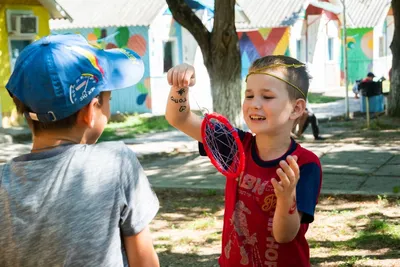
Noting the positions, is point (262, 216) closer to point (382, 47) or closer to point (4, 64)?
point (4, 64)

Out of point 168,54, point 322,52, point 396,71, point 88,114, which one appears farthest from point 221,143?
point 322,52

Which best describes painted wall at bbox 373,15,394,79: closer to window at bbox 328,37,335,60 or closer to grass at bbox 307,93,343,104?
window at bbox 328,37,335,60

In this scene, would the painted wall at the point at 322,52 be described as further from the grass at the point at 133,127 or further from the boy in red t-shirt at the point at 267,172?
the boy in red t-shirt at the point at 267,172

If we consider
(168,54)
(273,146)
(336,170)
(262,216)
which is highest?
(168,54)

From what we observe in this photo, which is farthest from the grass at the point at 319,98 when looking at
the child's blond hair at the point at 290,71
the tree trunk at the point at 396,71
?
the child's blond hair at the point at 290,71

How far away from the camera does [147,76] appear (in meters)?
19.8

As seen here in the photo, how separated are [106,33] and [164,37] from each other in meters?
1.84

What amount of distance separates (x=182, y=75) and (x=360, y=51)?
28.9 m

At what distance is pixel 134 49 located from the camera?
789 inches

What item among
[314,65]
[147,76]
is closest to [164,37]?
[147,76]

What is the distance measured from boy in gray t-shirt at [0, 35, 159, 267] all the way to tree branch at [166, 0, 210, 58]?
7.83m

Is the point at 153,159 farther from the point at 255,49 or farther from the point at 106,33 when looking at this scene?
the point at 255,49

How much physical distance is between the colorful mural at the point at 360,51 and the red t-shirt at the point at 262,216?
27.9 meters

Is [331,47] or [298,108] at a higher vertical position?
[331,47]
